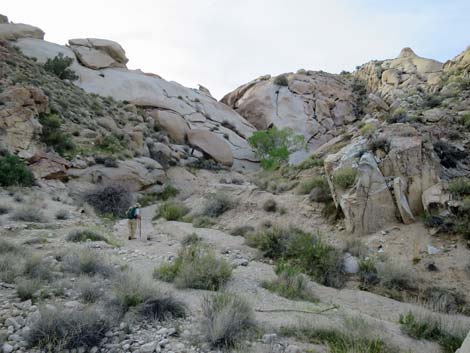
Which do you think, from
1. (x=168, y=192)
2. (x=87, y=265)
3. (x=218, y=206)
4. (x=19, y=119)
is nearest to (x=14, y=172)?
(x=19, y=119)

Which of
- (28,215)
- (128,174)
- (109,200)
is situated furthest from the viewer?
(128,174)

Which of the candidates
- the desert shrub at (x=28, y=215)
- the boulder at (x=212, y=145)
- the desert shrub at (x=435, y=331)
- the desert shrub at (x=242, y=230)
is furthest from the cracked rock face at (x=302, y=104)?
the desert shrub at (x=435, y=331)

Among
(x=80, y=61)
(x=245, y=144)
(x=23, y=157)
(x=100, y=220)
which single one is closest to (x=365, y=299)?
(x=100, y=220)

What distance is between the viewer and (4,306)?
4.79 m

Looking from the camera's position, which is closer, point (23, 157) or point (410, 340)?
point (410, 340)

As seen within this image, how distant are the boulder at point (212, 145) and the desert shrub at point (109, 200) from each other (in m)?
11.7

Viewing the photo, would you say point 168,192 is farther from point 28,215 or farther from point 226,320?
point 226,320

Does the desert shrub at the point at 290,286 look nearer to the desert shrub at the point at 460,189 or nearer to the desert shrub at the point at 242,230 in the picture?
the desert shrub at the point at 242,230

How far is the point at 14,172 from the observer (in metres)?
15.0

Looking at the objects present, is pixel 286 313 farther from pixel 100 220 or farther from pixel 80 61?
pixel 80 61

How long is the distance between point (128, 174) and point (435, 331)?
16763mm

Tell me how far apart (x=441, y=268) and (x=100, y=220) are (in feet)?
36.1

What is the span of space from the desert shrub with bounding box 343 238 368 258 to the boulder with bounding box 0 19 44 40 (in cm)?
3295

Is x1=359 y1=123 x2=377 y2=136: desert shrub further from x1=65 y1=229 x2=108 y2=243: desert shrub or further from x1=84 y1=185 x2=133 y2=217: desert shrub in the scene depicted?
x1=84 y1=185 x2=133 y2=217: desert shrub
